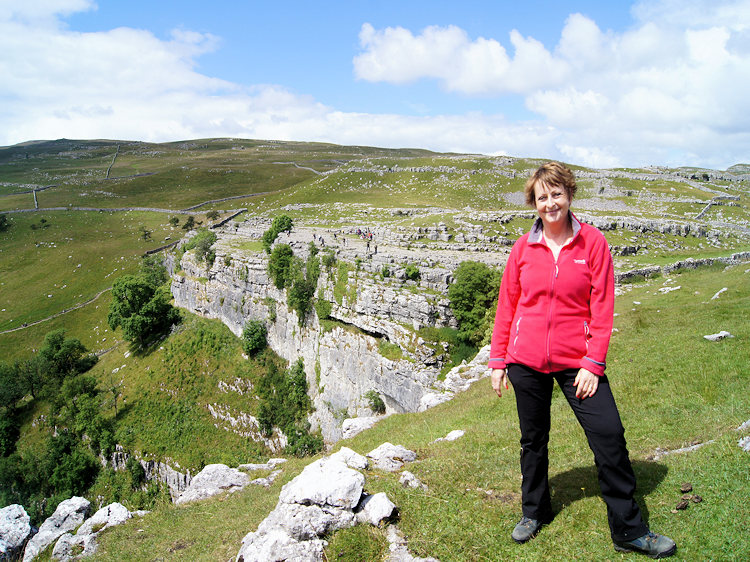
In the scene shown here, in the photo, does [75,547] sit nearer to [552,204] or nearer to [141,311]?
[552,204]

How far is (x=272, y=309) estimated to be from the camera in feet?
125

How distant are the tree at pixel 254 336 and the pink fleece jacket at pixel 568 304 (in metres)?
36.2

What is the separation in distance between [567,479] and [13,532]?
17292 millimetres

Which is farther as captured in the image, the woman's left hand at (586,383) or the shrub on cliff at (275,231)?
the shrub on cliff at (275,231)

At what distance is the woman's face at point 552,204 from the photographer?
5160 millimetres

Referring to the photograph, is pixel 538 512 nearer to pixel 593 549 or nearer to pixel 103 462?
pixel 593 549

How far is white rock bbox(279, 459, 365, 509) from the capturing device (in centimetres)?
652

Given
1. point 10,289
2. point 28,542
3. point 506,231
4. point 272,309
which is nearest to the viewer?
point 28,542

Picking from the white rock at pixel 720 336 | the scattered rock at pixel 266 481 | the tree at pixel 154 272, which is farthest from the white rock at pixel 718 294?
the tree at pixel 154 272

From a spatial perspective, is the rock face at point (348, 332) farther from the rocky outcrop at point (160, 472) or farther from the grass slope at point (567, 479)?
the grass slope at point (567, 479)

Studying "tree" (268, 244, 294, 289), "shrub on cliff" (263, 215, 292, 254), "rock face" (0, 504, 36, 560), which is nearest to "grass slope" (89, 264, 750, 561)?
"rock face" (0, 504, 36, 560)

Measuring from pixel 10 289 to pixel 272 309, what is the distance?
234 feet

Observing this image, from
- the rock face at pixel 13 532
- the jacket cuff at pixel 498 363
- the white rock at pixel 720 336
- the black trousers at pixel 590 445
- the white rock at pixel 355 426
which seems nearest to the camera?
the black trousers at pixel 590 445

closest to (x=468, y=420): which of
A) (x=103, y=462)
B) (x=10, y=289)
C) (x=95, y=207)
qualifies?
(x=103, y=462)
